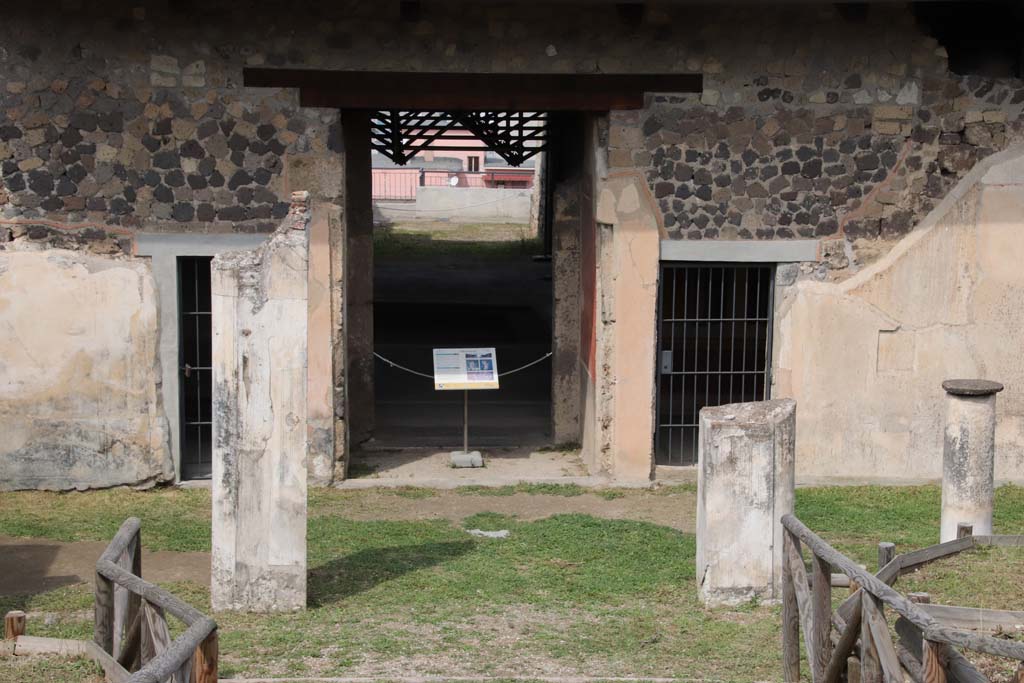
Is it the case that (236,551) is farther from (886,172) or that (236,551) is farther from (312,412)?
(886,172)

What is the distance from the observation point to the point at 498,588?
844 centimetres

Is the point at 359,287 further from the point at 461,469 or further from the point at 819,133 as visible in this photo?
the point at 819,133

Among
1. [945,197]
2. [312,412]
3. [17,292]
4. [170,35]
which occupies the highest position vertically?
[170,35]

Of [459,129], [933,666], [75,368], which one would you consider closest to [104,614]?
[933,666]

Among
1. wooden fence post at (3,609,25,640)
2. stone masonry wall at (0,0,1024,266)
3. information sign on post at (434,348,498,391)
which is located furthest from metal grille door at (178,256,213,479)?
wooden fence post at (3,609,25,640)

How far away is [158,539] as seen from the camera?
9609mm

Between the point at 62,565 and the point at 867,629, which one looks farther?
the point at 62,565

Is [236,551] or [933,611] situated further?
[236,551]

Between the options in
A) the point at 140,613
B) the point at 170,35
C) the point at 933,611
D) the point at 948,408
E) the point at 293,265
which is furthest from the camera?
the point at 170,35

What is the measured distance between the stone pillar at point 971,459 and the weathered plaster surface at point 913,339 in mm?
2332

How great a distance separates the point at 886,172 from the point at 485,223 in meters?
23.2

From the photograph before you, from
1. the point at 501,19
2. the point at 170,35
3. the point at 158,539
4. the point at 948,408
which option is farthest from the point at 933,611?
the point at 170,35

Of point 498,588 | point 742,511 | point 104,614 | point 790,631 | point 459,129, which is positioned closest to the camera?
point 104,614

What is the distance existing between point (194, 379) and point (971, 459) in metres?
6.84
